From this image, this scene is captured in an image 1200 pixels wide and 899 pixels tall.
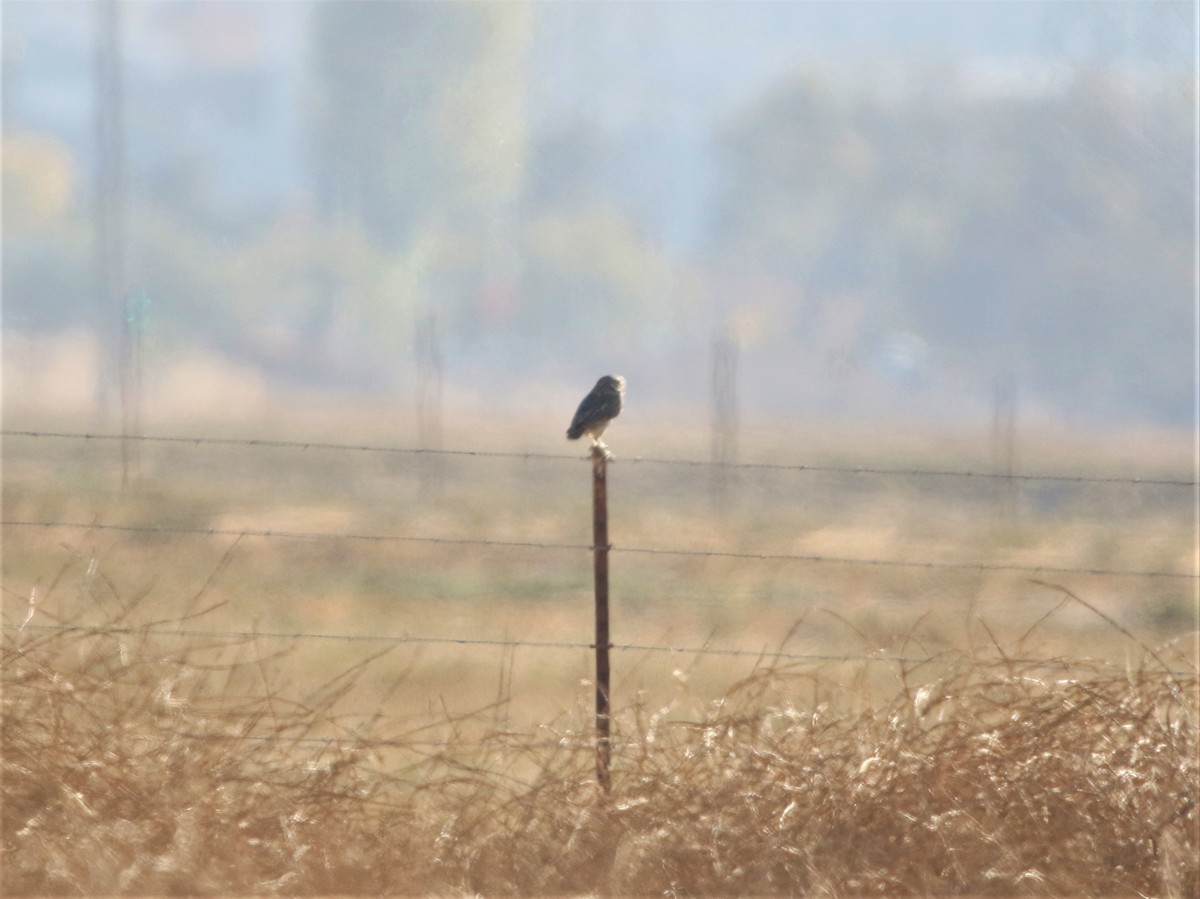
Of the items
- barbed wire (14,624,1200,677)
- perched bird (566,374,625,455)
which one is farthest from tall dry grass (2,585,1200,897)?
perched bird (566,374,625,455)

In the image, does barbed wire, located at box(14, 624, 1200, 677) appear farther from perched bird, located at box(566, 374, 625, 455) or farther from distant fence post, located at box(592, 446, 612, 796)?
perched bird, located at box(566, 374, 625, 455)

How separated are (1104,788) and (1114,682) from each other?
1.38ft

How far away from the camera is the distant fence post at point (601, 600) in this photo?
4.65m

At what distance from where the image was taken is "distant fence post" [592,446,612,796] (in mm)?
4648

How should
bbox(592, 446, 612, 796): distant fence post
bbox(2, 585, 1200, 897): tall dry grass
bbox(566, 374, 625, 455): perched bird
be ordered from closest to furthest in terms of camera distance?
1. bbox(2, 585, 1200, 897): tall dry grass
2. bbox(592, 446, 612, 796): distant fence post
3. bbox(566, 374, 625, 455): perched bird

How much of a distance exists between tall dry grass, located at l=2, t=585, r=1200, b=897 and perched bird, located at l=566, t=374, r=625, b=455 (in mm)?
2845

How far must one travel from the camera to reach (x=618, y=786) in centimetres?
454

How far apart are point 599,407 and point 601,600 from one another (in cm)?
267

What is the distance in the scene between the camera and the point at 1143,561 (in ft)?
81.0

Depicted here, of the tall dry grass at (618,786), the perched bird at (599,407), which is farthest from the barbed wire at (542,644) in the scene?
the perched bird at (599,407)

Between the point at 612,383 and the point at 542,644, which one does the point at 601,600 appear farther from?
the point at 612,383

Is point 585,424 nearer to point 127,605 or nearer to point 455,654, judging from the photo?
point 127,605

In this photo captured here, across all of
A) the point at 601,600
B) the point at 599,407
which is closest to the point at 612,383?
the point at 599,407

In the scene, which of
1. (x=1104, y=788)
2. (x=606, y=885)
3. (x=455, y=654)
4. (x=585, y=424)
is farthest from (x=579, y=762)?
(x=455, y=654)
